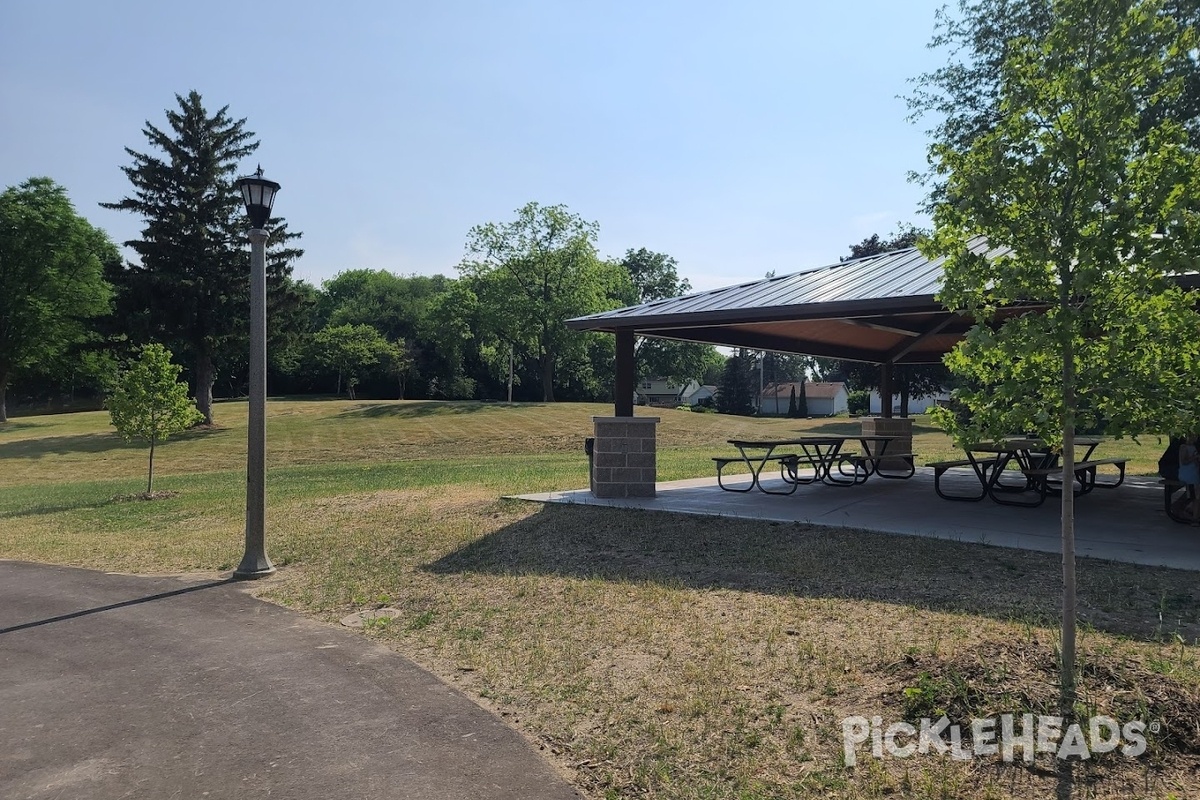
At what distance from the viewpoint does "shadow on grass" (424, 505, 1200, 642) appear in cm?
523

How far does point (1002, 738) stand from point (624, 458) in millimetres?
7347

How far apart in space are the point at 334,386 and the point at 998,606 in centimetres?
5583

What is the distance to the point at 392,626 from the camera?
5.58 m

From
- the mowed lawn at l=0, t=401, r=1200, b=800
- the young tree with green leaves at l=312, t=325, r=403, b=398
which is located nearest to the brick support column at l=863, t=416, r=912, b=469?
the mowed lawn at l=0, t=401, r=1200, b=800

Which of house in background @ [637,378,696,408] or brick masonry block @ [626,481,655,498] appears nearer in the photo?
brick masonry block @ [626,481,655,498]

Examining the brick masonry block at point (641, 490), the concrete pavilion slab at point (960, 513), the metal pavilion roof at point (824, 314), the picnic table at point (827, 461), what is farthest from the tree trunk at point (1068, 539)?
the brick masonry block at point (641, 490)

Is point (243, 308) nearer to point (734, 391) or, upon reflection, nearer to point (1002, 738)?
point (1002, 738)

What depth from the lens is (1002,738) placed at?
3.32 meters

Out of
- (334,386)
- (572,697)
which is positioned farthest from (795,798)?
(334,386)

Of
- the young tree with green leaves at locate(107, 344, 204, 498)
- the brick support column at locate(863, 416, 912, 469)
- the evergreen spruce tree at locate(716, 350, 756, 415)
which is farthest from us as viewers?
the evergreen spruce tree at locate(716, 350, 756, 415)

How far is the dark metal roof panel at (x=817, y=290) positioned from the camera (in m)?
8.25

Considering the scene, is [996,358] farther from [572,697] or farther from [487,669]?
[487,669]

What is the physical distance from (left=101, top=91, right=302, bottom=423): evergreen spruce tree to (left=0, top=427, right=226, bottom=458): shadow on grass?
3.47 m

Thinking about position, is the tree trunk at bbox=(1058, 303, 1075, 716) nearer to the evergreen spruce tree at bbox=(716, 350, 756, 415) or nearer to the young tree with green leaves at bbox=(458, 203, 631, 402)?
the young tree with green leaves at bbox=(458, 203, 631, 402)
